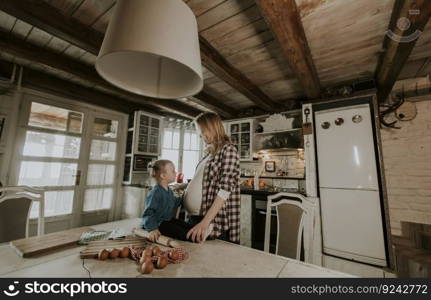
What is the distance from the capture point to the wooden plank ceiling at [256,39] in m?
1.50

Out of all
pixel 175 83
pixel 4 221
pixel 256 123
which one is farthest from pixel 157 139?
pixel 175 83

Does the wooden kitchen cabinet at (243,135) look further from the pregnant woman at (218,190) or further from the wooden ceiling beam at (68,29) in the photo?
the pregnant woman at (218,190)

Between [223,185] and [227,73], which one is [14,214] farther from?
[227,73]

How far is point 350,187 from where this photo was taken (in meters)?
2.49

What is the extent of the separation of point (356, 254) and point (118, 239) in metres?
2.80

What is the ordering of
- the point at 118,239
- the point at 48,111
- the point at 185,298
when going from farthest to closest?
the point at 48,111
the point at 118,239
the point at 185,298

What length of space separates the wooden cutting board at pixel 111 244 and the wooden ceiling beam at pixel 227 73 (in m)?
1.74

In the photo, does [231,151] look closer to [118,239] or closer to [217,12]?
[118,239]

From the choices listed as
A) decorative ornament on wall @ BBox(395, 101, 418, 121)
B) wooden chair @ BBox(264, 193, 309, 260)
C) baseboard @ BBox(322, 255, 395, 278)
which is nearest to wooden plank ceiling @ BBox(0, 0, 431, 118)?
decorative ornament on wall @ BBox(395, 101, 418, 121)

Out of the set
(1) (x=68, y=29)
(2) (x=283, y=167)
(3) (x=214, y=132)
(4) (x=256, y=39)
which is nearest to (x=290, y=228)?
(3) (x=214, y=132)

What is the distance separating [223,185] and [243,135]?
9.56 ft

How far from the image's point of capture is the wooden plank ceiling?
1496 mm

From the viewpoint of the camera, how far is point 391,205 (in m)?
2.58

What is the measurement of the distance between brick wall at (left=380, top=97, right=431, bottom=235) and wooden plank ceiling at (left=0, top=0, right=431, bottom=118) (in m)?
0.71
